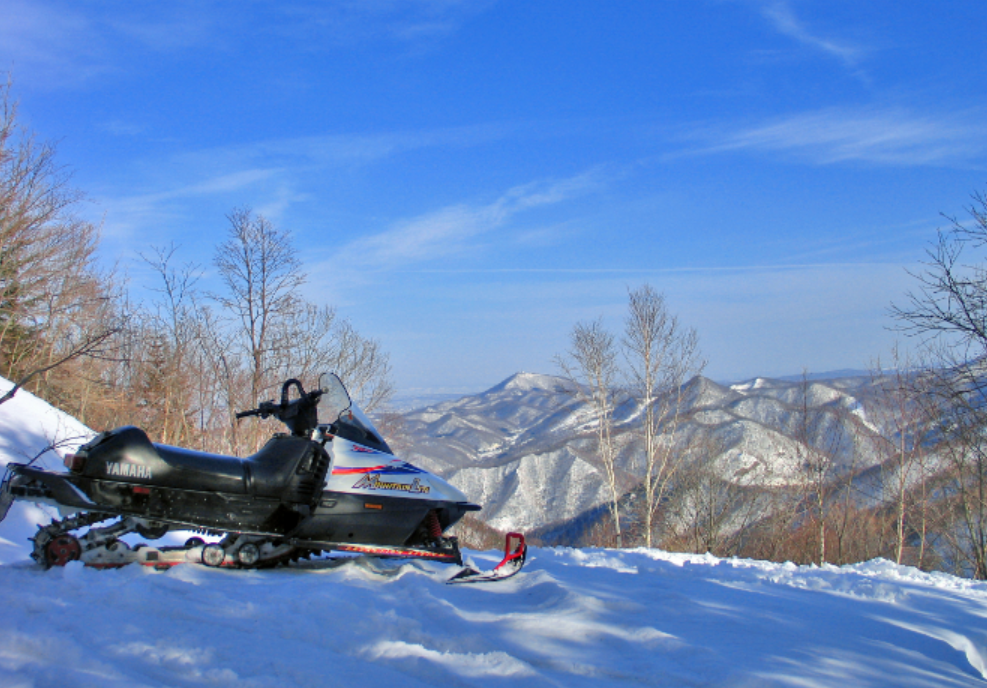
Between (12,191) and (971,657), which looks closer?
(971,657)

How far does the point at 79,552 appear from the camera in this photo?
184 inches

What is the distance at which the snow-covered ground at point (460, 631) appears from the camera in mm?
2857

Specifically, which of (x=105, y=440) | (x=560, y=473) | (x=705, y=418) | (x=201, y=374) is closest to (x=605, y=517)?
(x=705, y=418)

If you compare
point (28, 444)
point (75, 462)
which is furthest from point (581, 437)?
point (75, 462)

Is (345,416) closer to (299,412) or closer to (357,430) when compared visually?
(357,430)

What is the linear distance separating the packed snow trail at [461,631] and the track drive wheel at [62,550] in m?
0.20

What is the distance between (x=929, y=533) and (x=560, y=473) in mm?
30257

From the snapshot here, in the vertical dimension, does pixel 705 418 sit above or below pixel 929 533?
above

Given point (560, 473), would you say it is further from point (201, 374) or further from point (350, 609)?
point (350, 609)

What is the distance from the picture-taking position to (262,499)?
204 inches

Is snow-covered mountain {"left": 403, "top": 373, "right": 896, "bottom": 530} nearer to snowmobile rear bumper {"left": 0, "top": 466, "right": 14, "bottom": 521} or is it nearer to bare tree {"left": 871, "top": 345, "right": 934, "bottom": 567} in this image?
bare tree {"left": 871, "top": 345, "right": 934, "bottom": 567}

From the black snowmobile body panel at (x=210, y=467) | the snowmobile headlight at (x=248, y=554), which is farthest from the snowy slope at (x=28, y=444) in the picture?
the snowmobile headlight at (x=248, y=554)

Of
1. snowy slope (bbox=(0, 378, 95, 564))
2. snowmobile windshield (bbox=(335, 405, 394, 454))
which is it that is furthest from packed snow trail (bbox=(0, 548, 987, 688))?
snowy slope (bbox=(0, 378, 95, 564))

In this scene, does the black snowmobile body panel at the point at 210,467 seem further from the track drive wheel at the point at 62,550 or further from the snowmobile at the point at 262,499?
the track drive wheel at the point at 62,550
